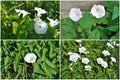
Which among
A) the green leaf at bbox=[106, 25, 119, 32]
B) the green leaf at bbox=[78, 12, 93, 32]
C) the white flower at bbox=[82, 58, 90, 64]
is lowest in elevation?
the white flower at bbox=[82, 58, 90, 64]

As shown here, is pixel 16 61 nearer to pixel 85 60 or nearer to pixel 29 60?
pixel 29 60

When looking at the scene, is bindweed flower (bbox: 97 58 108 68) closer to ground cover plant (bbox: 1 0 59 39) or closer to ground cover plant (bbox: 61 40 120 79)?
ground cover plant (bbox: 61 40 120 79)

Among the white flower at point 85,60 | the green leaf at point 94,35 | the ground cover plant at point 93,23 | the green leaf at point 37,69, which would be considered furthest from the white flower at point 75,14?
the green leaf at point 37,69

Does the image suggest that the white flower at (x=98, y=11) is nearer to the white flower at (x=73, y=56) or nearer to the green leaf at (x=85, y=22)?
the green leaf at (x=85, y=22)

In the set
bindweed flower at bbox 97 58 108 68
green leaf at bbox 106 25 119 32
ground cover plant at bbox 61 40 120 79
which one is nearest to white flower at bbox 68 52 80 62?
ground cover plant at bbox 61 40 120 79

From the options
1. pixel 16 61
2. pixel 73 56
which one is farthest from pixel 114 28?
pixel 16 61

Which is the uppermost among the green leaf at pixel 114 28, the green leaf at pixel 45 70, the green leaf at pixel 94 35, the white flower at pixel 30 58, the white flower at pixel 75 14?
the white flower at pixel 75 14

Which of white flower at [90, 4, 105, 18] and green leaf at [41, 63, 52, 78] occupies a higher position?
white flower at [90, 4, 105, 18]
